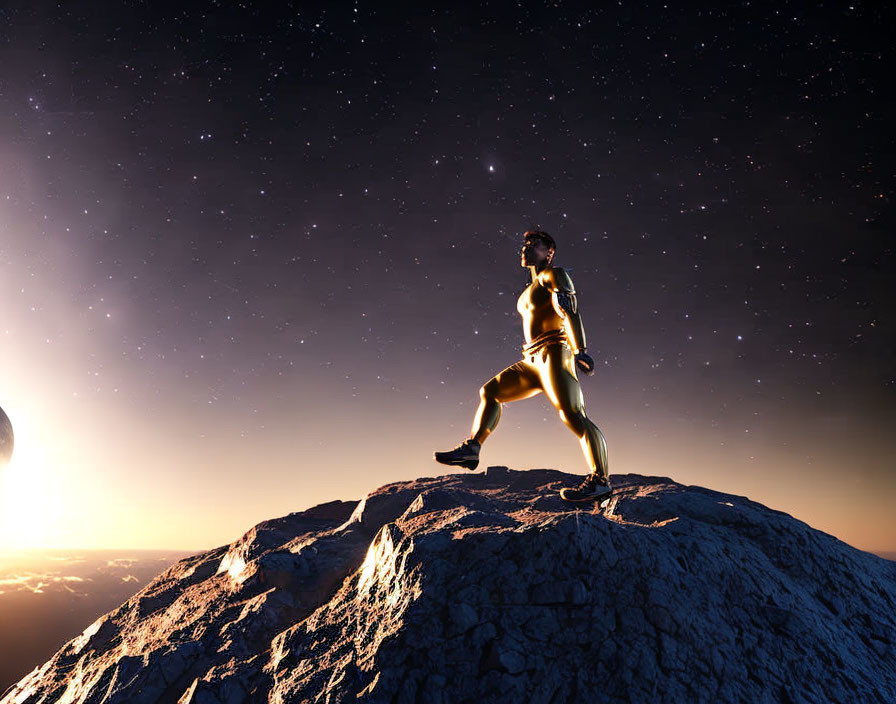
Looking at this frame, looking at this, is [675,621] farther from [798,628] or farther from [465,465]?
[465,465]

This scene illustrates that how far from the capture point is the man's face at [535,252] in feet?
18.7

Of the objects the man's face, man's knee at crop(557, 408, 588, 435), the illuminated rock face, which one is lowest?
the illuminated rock face

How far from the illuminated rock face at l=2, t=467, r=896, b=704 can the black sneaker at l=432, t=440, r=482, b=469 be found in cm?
81

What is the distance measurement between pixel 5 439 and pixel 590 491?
254ft

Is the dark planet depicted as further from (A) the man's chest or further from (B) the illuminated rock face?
(A) the man's chest

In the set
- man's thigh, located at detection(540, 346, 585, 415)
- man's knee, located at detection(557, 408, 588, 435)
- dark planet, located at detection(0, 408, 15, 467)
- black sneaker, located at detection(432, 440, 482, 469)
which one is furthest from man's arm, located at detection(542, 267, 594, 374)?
dark planet, located at detection(0, 408, 15, 467)

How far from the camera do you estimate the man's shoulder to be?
5265 millimetres

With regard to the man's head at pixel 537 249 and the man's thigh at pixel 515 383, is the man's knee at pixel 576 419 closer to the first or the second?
the man's thigh at pixel 515 383

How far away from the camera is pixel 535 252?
5.70 m

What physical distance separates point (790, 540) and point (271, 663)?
6.53 meters

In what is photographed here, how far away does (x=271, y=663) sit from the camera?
4.79 m

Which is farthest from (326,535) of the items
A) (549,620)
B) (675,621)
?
(675,621)

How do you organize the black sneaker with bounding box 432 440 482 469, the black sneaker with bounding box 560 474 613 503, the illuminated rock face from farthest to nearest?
the black sneaker with bounding box 432 440 482 469 < the black sneaker with bounding box 560 474 613 503 < the illuminated rock face

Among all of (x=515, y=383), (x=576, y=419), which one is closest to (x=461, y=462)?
(x=515, y=383)
